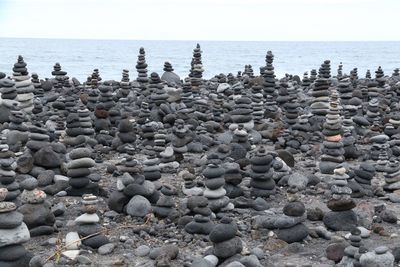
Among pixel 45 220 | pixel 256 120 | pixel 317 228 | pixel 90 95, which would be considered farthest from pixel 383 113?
pixel 45 220

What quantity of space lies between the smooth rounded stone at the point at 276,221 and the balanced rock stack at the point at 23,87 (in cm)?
984

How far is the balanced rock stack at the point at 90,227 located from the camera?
8719mm

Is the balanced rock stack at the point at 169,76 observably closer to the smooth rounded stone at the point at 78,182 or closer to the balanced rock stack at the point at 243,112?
the balanced rock stack at the point at 243,112

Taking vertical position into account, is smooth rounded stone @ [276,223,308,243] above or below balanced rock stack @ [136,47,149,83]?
below

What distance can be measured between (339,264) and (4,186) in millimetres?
5321

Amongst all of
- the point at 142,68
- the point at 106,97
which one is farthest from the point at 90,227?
the point at 142,68

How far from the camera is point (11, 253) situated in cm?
788

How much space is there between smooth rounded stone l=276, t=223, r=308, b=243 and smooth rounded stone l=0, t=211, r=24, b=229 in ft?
12.6

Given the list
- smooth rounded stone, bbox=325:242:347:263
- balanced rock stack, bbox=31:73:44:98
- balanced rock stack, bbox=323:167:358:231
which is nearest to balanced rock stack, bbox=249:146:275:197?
balanced rock stack, bbox=323:167:358:231

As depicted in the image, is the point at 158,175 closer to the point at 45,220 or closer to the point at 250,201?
the point at 250,201

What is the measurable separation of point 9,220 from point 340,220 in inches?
199

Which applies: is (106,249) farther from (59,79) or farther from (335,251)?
(59,79)

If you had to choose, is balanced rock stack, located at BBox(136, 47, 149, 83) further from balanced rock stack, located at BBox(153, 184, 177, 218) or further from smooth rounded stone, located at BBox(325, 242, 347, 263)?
smooth rounded stone, located at BBox(325, 242, 347, 263)

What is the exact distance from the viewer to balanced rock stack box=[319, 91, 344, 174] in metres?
12.6
